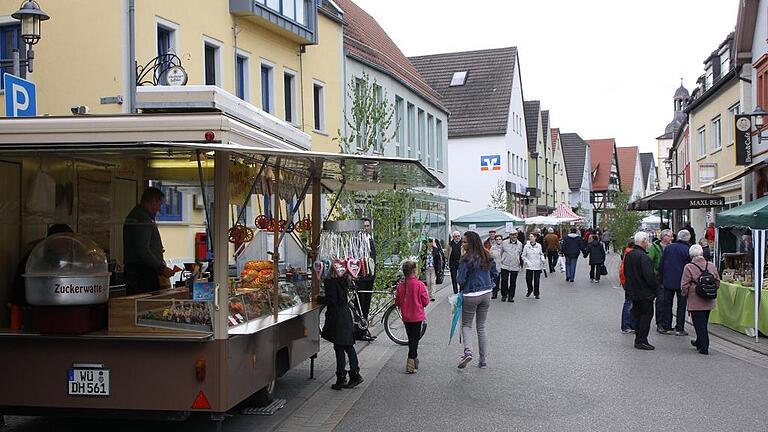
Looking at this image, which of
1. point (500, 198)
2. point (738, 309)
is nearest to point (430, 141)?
point (500, 198)

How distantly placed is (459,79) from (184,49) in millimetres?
36845

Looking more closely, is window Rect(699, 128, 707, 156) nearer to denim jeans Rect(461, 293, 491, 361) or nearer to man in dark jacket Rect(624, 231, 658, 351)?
man in dark jacket Rect(624, 231, 658, 351)

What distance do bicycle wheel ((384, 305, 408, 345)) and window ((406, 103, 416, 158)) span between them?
22.1 meters

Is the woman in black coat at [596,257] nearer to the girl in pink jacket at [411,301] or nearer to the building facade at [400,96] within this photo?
the building facade at [400,96]

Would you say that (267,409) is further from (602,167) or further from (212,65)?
(602,167)

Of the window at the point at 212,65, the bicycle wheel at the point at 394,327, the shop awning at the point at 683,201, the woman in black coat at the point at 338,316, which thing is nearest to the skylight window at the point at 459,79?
the shop awning at the point at 683,201

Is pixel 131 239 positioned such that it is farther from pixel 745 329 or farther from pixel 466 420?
pixel 745 329

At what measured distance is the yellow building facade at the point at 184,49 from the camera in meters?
15.6

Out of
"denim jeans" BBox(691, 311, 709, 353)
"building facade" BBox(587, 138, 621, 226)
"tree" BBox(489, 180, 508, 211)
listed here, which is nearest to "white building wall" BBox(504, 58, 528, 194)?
"tree" BBox(489, 180, 508, 211)

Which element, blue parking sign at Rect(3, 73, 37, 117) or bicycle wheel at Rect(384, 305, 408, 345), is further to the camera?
bicycle wheel at Rect(384, 305, 408, 345)

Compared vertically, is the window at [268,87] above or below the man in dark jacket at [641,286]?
above

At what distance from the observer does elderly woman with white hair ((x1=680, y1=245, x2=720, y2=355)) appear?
12070 millimetres

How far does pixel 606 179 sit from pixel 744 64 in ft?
269

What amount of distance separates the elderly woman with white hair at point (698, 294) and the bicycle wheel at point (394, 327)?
417 centimetres
